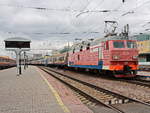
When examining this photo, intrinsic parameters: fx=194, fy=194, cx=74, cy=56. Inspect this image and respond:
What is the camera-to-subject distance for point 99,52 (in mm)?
17031

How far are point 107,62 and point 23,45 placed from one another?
9.12 metres

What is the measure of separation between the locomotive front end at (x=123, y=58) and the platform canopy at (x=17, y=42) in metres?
9.08

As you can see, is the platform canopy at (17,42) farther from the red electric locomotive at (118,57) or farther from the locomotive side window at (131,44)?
the locomotive side window at (131,44)

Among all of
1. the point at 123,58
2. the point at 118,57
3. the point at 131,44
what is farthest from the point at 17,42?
the point at 131,44

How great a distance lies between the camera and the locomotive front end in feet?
49.4

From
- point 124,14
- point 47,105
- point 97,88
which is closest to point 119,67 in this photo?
point 97,88

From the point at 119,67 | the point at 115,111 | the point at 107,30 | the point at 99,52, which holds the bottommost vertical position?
the point at 115,111

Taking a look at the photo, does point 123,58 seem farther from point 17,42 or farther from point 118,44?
point 17,42

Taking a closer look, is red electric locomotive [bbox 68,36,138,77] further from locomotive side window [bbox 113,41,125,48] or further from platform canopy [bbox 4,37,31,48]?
platform canopy [bbox 4,37,31,48]

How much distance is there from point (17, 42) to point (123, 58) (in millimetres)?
10660

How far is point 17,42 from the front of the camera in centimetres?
1958

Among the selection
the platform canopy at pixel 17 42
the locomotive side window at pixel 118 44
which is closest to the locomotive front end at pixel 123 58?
the locomotive side window at pixel 118 44

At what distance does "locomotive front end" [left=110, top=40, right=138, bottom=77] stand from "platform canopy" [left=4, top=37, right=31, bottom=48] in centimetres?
908

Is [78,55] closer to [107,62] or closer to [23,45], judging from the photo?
[23,45]
